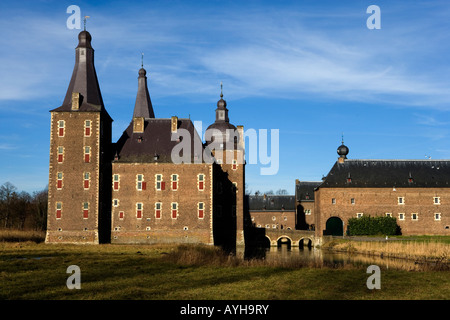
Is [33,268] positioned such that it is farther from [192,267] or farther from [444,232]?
[444,232]

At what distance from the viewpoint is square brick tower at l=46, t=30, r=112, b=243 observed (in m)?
33.5

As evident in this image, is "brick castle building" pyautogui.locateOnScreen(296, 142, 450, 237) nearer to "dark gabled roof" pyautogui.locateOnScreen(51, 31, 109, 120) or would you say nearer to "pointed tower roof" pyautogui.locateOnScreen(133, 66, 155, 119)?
"pointed tower roof" pyautogui.locateOnScreen(133, 66, 155, 119)

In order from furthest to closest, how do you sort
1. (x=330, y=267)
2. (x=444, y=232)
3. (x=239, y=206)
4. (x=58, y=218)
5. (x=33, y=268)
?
(x=444, y=232), (x=239, y=206), (x=58, y=218), (x=330, y=267), (x=33, y=268)

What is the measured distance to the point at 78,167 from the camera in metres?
34.0

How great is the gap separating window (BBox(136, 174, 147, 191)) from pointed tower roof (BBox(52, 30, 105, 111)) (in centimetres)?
568

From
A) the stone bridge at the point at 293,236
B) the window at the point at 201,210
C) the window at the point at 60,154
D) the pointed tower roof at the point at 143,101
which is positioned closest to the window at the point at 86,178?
the window at the point at 60,154

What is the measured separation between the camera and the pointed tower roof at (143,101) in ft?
137

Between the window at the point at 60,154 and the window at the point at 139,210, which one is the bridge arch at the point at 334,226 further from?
the window at the point at 60,154

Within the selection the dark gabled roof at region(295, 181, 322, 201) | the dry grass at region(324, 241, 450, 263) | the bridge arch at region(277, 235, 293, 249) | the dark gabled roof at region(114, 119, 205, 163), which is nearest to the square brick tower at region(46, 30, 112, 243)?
the dark gabled roof at region(114, 119, 205, 163)

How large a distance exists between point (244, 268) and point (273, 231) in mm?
29757

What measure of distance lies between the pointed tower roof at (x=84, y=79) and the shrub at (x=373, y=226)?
23.7 metres

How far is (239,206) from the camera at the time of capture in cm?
4103
